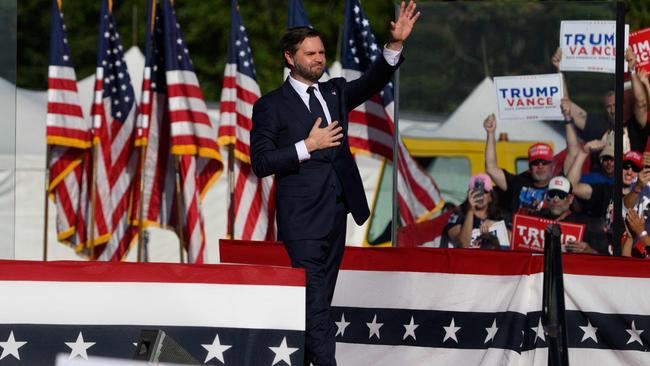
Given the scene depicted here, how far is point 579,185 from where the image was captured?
1023 cm

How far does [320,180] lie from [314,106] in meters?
0.36

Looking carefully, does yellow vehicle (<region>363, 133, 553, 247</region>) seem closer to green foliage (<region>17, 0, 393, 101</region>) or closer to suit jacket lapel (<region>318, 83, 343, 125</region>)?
suit jacket lapel (<region>318, 83, 343, 125</region>)

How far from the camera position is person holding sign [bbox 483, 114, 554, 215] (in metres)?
10.4

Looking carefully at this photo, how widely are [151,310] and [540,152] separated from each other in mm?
5078

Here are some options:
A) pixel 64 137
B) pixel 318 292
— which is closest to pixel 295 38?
pixel 318 292

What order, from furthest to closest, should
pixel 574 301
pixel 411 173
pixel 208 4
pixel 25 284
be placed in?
pixel 208 4 → pixel 411 173 → pixel 574 301 → pixel 25 284

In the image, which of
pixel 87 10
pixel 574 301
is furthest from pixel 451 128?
pixel 87 10

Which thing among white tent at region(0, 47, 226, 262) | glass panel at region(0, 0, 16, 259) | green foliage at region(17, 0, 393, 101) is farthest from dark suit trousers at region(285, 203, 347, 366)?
green foliage at region(17, 0, 393, 101)

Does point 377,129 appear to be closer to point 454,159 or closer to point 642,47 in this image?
point 454,159

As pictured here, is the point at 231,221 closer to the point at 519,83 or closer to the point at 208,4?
the point at 519,83

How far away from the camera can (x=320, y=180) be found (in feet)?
20.6

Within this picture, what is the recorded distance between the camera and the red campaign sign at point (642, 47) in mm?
10039

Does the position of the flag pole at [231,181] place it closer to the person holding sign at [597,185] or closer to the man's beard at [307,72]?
the person holding sign at [597,185]

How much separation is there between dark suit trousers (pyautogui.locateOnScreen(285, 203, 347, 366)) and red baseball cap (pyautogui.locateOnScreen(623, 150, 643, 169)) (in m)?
4.48
